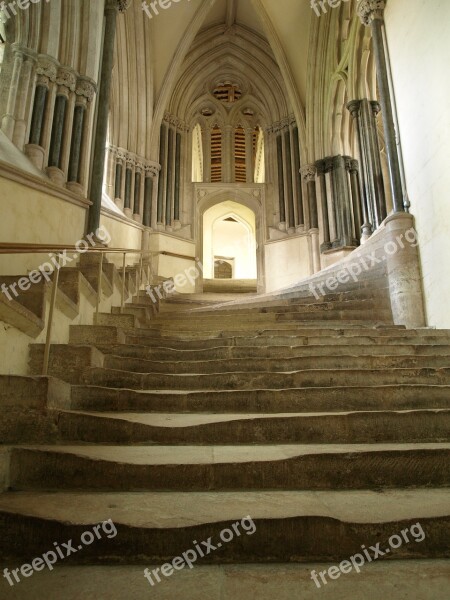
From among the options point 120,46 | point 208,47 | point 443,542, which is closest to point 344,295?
point 443,542

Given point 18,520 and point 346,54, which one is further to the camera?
point 346,54

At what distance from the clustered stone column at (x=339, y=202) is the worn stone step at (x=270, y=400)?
26.2ft

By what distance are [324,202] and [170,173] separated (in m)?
4.54

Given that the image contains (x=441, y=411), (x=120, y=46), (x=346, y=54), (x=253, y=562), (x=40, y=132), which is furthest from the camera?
(x=120, y=46)

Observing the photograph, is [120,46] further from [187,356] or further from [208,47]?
[187,356]

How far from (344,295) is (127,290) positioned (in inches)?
115

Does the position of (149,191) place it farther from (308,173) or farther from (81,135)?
(81,135)

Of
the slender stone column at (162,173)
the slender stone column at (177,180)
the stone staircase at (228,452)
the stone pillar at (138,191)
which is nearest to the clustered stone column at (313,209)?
the slender stone column at (177,180)

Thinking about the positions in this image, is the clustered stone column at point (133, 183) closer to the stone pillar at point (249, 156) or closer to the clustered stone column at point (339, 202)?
the stone pillar at point (249, 156)

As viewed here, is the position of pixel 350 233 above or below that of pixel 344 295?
above

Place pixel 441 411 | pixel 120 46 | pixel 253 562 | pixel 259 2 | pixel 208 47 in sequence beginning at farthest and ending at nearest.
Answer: pixel 208 47
pixel 259 2
pixel 120 46
pixel 441 411
pixel 253 562

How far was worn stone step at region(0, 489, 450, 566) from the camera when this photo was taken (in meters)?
1.43

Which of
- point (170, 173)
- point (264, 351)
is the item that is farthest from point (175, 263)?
point (264, 351)

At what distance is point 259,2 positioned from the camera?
462 inches
